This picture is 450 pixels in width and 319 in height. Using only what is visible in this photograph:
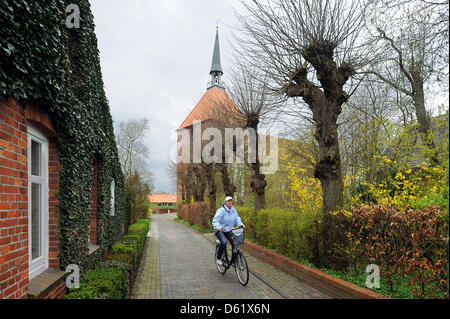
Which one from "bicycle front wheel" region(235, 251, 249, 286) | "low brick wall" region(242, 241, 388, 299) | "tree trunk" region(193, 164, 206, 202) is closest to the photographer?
"low brick wall" region(242, 241, 388, 299)

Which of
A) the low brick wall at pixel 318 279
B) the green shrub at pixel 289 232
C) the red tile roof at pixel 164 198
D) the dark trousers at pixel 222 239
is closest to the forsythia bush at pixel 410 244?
the low brick wall at pixel 318 279

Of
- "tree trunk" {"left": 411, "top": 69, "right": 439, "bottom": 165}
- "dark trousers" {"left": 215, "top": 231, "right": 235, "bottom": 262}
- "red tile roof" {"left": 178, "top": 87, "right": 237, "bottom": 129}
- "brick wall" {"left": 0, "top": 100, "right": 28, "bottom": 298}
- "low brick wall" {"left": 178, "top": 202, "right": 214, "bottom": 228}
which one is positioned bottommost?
"low brick wall" {"left": 178, "top": 202, "right": 214, "bottom": 228}

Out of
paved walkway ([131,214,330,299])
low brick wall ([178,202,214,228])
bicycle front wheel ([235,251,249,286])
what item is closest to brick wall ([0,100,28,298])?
paved walkway ([131,214,330,299])

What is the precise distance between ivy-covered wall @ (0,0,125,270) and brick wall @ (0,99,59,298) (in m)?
0.19

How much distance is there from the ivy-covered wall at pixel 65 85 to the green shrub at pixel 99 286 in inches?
12.2

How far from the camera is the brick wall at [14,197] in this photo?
2.70 m

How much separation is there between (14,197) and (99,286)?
204 cm

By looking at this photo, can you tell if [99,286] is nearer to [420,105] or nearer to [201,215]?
[420,105]

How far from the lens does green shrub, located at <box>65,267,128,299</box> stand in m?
3.99

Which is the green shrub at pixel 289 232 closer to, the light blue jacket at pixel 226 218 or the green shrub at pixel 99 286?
the light blue jacket at pixel 226 218

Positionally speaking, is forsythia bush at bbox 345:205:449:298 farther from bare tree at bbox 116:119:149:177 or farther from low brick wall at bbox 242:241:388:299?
bare tree at bbox 116:119:149:177

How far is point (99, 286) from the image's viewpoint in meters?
4.32

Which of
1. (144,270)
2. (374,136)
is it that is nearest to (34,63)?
(144,270)
